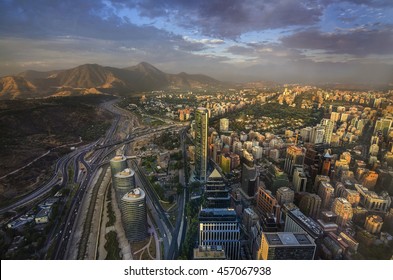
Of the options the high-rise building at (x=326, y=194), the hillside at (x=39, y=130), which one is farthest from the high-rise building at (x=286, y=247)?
the hillside at (x=39, y=130)

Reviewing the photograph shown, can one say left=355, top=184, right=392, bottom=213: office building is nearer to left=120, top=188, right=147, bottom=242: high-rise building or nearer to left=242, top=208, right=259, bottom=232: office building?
left=242, top=208, right=259, bottom=232: office building

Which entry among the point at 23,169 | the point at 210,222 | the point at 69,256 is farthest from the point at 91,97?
the point at 210,222

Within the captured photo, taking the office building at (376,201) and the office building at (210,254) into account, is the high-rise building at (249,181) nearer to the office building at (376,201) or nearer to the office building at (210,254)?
the office building at (376,201)

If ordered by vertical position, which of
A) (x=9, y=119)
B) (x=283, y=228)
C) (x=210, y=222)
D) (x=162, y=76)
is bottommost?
(x=283, y=228)

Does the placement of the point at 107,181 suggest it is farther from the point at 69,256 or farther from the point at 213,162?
the point at 213,162

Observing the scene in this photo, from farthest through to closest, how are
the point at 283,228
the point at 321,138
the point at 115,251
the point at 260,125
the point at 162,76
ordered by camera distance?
1. the point at 260,125
2. the point at 321,138
3. the point at 162,76
4. the point at 283,228
5. the point at 115,251

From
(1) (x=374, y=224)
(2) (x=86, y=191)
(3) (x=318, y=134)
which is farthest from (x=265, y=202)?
(2) (x=86, y=191)

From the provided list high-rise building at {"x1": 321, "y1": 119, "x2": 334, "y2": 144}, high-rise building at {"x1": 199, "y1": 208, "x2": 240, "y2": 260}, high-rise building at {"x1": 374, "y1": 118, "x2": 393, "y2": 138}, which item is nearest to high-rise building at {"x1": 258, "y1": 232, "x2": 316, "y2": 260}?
high-rise building at {"x1": 199, "y1": 208, "x2": 240, "y2": 260}
